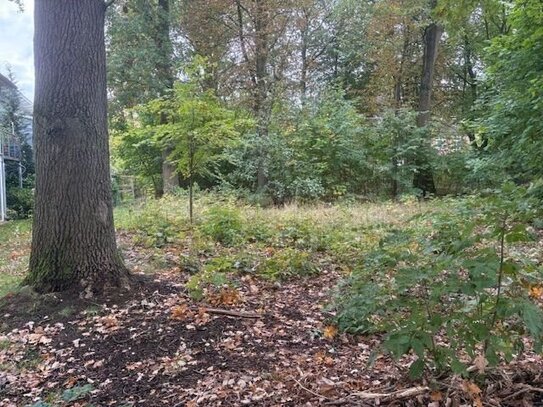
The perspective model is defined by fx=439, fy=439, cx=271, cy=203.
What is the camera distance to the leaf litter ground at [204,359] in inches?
85.3

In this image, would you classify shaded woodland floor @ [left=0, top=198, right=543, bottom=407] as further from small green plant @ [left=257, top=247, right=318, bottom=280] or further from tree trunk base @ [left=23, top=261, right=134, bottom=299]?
small green plant @ [left=257, top=247, right=318, bottom=280]

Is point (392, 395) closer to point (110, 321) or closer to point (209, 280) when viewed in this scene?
point (110, 321)

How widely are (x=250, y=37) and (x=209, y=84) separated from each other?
9.31ft

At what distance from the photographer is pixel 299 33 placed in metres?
16.3

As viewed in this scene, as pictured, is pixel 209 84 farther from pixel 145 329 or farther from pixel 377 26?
pixel 145 329

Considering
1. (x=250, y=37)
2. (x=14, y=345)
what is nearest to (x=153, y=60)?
(x=250, y=37)

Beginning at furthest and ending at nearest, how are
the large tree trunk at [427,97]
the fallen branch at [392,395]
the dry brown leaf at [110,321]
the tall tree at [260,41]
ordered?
1. the tall tree at [260,41]
2. the large tree trunk at [427,97]
3. the dry brown leaf at [110,321]
4. the fallen branch at [392,395]

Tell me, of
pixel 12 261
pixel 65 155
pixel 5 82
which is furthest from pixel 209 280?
pixel 5 82

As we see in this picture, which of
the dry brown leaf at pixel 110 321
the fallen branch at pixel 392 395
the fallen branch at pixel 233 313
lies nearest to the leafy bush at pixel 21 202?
the dry brown leaf at pixel 110 321

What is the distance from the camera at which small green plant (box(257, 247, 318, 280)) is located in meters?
4.59

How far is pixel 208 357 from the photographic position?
9.37ft

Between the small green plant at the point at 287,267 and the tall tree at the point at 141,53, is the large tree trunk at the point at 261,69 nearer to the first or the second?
the tall tree at the point at 141,53

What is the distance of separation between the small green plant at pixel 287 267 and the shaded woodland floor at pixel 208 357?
0.34 metres

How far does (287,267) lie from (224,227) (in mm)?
1817
